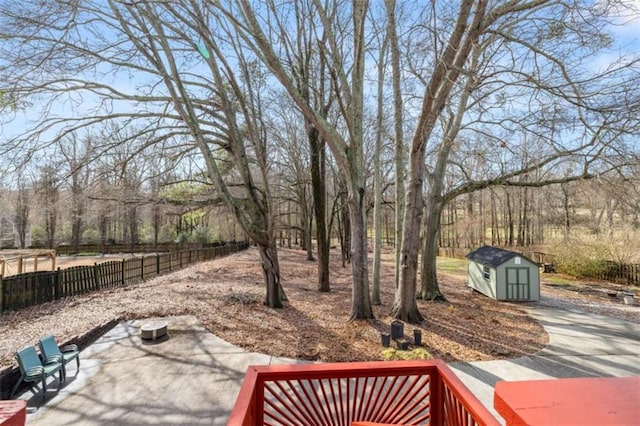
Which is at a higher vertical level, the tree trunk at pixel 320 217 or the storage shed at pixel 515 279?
the tree trunk at pixel 320 217

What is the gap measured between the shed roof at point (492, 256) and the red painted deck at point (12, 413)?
11.7 metres

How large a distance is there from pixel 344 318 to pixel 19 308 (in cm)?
761

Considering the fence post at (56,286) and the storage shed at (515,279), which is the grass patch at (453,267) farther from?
the fence post at (56,286)

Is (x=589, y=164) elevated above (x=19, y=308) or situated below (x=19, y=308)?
above

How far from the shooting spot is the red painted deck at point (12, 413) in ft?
4.00

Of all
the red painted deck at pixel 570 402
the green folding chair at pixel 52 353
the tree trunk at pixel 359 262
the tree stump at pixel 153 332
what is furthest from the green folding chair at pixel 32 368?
the red painted deck at pixel 570 402

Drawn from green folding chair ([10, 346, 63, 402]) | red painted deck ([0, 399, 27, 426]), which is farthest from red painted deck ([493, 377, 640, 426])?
green folding chair ([10, 346, 63, 402])

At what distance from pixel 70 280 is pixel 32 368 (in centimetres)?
624

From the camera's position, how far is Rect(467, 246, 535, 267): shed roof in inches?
426

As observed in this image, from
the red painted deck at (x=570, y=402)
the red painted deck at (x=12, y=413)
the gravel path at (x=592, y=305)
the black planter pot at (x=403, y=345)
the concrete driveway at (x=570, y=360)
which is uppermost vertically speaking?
the red painted deck at (x=570, y=402)

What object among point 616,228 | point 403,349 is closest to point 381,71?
point 403,349

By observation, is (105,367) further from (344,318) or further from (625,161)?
(625,161)

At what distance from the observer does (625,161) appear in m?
5.93

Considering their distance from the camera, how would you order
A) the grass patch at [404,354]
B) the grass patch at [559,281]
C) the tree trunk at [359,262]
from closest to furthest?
the grass patch at [404,354], the tree trunk at [359,262], the grass patch at [559,281]
